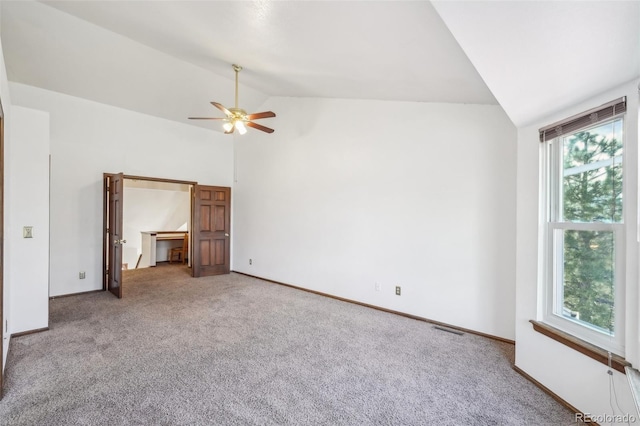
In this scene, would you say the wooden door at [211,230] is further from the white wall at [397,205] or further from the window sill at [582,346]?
the window sill at [582,346]

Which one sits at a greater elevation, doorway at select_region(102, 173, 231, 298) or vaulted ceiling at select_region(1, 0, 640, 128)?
vaulted ceiling at select_region(1, 0, 640, 128)

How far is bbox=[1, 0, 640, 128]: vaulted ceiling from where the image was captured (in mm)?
1562

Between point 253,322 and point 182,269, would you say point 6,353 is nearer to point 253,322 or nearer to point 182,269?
point 253,322

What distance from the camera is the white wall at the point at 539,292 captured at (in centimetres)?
164

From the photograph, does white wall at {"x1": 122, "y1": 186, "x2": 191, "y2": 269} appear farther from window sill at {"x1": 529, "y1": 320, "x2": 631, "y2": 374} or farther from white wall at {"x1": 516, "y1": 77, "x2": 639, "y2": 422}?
window sill at {"x1": 529, "y1": 320, "x2": 631, "y2": 374}

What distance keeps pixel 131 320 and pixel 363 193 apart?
3461 mm

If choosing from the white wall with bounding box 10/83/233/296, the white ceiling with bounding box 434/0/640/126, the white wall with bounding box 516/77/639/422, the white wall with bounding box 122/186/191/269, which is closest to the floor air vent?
the white wall with bounding box 516/77/639/422

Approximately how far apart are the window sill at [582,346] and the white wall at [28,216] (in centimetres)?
489

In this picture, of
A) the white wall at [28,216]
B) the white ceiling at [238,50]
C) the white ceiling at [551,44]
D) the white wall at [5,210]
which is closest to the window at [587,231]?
the white ceiling at [551,44]

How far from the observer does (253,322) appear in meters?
3.55

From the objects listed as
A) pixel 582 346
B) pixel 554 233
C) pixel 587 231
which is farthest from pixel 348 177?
pixel 582 346

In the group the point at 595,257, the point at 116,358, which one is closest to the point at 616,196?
the point at 595,257

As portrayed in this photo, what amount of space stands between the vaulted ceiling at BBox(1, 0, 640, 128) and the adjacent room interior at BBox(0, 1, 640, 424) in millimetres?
20

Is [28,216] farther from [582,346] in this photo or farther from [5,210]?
[582,346]
